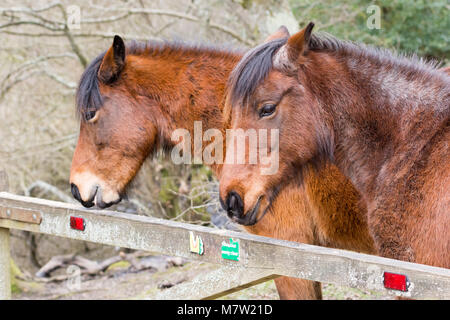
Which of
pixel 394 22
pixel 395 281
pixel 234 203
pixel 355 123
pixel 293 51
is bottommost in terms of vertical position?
pixel 395 281

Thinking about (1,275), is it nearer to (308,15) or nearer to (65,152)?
(65,152)

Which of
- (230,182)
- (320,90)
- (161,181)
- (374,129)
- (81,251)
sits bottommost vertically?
(81,251)

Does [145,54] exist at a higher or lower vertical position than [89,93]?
higher

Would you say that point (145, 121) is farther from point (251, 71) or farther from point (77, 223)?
point (251, 71)

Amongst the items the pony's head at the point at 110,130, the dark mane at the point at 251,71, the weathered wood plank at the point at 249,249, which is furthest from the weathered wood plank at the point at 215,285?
→ the dark mane at the point at 251,71

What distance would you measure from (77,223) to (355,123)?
175 centimetres

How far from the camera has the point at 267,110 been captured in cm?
272

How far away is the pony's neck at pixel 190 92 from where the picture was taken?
3.71 meters

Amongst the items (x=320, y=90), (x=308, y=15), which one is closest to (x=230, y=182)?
(x=320, y=90)

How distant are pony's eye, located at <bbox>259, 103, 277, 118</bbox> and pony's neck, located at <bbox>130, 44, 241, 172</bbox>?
96cm

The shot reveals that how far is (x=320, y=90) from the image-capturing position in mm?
2793

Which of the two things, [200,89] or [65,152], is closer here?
[200,89]

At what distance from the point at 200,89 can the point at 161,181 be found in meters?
5.14

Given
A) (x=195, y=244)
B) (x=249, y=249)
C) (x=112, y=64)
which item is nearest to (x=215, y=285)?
(x=195, y=244)
